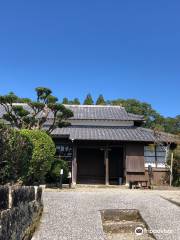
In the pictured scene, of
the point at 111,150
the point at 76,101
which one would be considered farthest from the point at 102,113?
the point at 76,101

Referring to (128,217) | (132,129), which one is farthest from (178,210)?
(132,129)

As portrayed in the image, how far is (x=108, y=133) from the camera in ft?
75.6

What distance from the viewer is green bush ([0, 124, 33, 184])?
34.5 ft

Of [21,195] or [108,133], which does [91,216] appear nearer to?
[21,195]

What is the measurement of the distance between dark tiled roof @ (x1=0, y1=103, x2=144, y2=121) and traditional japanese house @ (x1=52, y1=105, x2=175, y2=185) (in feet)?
0.48

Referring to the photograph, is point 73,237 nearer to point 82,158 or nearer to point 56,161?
point 56,161

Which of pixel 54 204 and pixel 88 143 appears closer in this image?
pixel 54 204

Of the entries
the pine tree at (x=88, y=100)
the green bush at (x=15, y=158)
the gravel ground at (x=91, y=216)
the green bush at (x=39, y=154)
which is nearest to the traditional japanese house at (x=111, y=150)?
the green bush at (x=39, y=154)

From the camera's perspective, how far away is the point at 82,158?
24188 mm

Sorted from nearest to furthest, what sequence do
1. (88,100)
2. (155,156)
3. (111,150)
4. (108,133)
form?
(108,133) < (155,156) < (111,150) < (88,100)

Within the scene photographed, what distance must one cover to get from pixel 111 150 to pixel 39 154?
9465 mm

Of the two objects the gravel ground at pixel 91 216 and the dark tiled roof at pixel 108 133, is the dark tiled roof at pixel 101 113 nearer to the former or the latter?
the dark tiled roof at pixel 108 133

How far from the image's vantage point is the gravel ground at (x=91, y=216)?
8117 mm

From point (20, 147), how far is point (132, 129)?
13892mm
